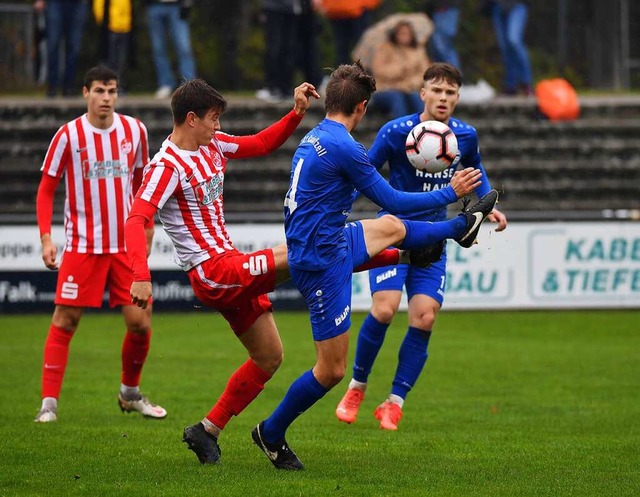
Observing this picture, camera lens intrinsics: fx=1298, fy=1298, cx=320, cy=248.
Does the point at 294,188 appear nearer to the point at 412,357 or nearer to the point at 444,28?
the point at 412,357

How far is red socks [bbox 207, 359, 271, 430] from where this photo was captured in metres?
6.68

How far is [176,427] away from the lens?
7.98 metres

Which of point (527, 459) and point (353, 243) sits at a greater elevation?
point (353, 243)

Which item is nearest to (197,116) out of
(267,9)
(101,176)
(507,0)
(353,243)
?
(353,243)

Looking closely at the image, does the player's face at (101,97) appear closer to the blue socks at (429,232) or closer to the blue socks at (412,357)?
the blue socks at (412,357)

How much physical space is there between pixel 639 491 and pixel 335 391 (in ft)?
14.5

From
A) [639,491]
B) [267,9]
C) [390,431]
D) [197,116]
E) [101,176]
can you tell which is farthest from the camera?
[267,9]

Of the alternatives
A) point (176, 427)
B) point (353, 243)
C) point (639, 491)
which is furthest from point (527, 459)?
point (176, 427)

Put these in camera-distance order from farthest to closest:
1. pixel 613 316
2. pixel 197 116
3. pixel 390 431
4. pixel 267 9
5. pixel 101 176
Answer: pixel 267 9 < pixel 613 316 < pixel 101 176 < pixel 390 431 < pixel 197 116

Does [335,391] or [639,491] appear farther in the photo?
[335,391]

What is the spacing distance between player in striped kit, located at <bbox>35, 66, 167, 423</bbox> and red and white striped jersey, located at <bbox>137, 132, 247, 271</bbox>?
1737 mm

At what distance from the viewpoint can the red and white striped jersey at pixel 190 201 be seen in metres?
6.50

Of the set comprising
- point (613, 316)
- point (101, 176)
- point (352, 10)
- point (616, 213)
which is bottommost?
point (613, 316)

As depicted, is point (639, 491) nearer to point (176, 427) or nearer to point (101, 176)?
point (176, 427)
